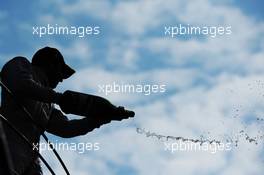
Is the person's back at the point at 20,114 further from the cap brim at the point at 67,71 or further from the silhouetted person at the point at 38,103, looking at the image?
the cap brim at the point at 67,71

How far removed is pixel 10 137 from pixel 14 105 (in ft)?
1.43

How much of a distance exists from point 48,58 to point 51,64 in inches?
3.4

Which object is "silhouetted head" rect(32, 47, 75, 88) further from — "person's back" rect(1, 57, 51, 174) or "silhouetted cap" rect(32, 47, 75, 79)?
"person's back" rect(1, 57, 51, 174)

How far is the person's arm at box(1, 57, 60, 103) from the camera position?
6.48m

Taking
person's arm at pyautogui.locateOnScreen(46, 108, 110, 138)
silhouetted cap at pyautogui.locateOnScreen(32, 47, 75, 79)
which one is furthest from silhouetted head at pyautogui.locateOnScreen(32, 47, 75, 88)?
person's arm at pyautogui.locateOnScreen(46, 108, 110, 138)

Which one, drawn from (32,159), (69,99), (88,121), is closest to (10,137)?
(32,159)

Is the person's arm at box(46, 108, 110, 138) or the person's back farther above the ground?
the person's back

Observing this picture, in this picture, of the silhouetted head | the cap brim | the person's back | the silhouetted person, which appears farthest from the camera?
the cap brim

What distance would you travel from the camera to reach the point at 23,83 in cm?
663

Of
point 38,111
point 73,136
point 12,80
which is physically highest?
point 12,80

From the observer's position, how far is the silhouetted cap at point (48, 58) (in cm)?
777

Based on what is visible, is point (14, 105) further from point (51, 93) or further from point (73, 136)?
point (73, 136)

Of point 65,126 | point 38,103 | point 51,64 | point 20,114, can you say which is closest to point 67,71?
point 51,64

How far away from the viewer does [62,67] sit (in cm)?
788
